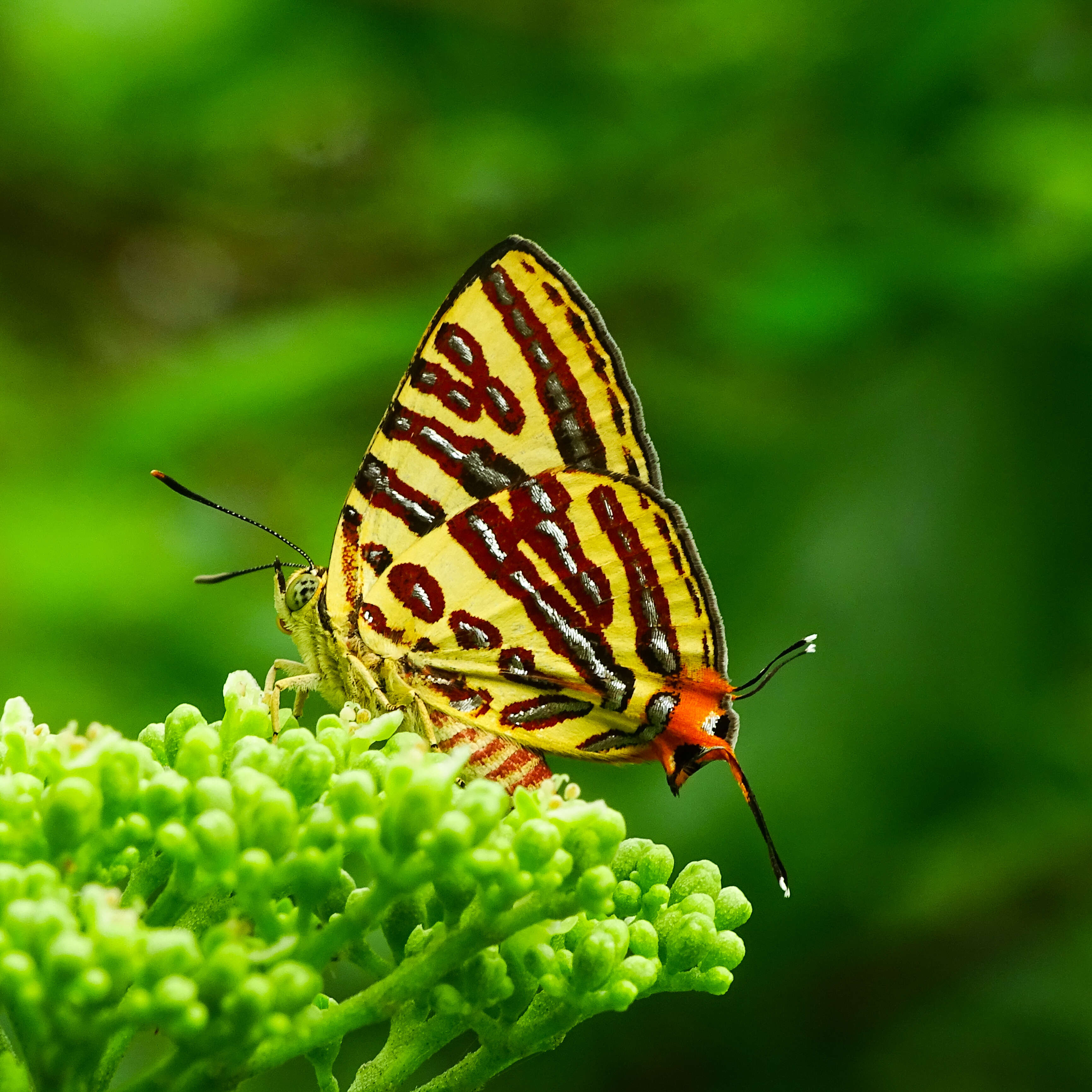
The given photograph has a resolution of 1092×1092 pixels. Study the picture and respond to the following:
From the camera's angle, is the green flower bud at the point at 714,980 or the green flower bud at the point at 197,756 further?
the green flower bud at the point at 714,980

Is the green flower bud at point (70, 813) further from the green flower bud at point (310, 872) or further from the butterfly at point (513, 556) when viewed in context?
the butterfly at point (513, 556)

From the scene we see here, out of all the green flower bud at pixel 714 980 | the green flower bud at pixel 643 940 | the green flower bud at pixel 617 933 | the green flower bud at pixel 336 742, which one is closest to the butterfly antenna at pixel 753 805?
the green flower bud at pixel 714 980

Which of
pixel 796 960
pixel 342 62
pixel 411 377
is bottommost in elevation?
pixel 796 960

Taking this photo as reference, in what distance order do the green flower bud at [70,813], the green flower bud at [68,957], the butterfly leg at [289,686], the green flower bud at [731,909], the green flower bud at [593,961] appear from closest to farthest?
the green flower bud at [68,957]
the green flower bud at [70,813]
the green flower bud at [593,961]
the green flower bud at [731,909]
the butterfly leg at [289,686]

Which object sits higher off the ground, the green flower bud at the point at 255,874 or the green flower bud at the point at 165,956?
the green flower bud at the point at 255,874

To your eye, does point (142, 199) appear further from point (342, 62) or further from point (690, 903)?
point (690, 903)

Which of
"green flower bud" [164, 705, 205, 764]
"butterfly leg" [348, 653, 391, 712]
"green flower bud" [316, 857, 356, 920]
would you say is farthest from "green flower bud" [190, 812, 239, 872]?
"butterfly leg" [348, 653, 391, 712]

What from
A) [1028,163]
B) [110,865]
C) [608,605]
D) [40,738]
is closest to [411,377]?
[608,605]

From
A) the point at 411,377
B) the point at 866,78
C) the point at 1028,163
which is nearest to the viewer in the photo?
the point at 411,377
